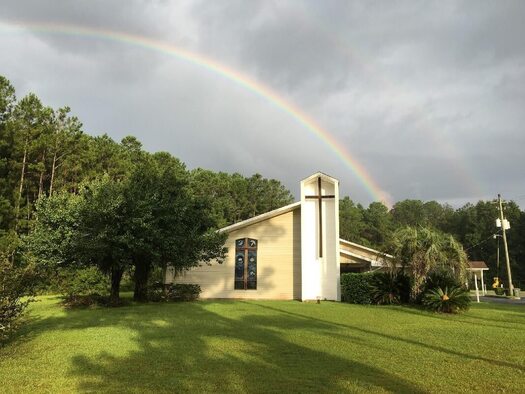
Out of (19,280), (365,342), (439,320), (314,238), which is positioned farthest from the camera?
(314,238)

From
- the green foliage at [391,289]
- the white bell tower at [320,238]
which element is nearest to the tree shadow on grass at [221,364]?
the green foliage at [391,289]

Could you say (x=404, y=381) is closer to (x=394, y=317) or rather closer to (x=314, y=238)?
(x=394, y=317)

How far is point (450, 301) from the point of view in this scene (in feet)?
56.6

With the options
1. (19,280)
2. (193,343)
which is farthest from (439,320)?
(19,280)

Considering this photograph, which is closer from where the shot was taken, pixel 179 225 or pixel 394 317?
pixel 394 317

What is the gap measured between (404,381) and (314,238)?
55.9 feet

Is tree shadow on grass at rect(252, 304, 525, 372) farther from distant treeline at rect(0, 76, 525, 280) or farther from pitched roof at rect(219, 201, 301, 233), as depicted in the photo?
pitched roof at rect(219, 201, 301, 233)

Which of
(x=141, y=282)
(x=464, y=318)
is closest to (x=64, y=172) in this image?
(x=141, y=282)

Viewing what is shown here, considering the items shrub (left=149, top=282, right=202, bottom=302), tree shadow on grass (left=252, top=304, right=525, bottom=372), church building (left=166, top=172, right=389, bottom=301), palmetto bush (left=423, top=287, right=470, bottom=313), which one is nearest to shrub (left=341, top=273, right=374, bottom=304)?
church building (left=166, top=172, right=389, bottom=301)

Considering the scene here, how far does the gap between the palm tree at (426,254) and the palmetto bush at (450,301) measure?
1.01 metres

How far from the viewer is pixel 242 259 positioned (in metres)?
24.6

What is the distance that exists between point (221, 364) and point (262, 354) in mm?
1178

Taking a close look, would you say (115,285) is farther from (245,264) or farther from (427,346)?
(427,346)

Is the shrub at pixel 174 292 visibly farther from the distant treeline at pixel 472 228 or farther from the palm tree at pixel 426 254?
the distant treeline at pixel 472 228
